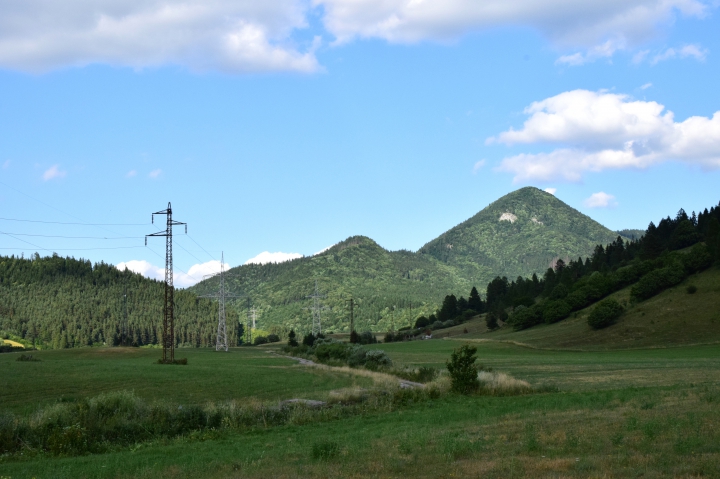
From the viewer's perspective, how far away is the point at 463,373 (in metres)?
39.2

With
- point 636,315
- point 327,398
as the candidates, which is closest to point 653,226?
point 636,315

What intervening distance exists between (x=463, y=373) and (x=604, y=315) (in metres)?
79.2

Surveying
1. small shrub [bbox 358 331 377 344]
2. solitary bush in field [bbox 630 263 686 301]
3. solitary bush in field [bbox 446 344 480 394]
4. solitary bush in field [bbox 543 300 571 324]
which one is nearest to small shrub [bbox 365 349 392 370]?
solitary bush in field [bbox 446 344 480 394]

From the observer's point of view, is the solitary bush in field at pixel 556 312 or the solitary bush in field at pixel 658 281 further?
the solitary bush in field at pixel 556 312

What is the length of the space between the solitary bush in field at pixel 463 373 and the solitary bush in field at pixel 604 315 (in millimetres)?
78432

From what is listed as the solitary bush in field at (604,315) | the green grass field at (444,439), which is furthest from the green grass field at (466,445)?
the solitary bush in field at (604,315)

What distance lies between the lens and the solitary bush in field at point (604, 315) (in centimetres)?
10969

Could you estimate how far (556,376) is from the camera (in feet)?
167

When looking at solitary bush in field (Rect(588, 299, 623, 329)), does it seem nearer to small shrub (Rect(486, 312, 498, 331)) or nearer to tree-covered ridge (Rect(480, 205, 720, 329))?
tree-covered ridge (Rect(480, 205, 720, 329))

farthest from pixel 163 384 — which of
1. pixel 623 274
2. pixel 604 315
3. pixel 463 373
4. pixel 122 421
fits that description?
pixel 623 274

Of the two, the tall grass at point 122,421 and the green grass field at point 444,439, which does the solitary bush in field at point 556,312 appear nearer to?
the green grass field at point 444,439

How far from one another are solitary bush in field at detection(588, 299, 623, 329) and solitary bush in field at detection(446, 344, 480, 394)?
257ft

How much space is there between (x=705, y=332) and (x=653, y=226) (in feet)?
255

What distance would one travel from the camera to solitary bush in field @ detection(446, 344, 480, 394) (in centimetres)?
3900
